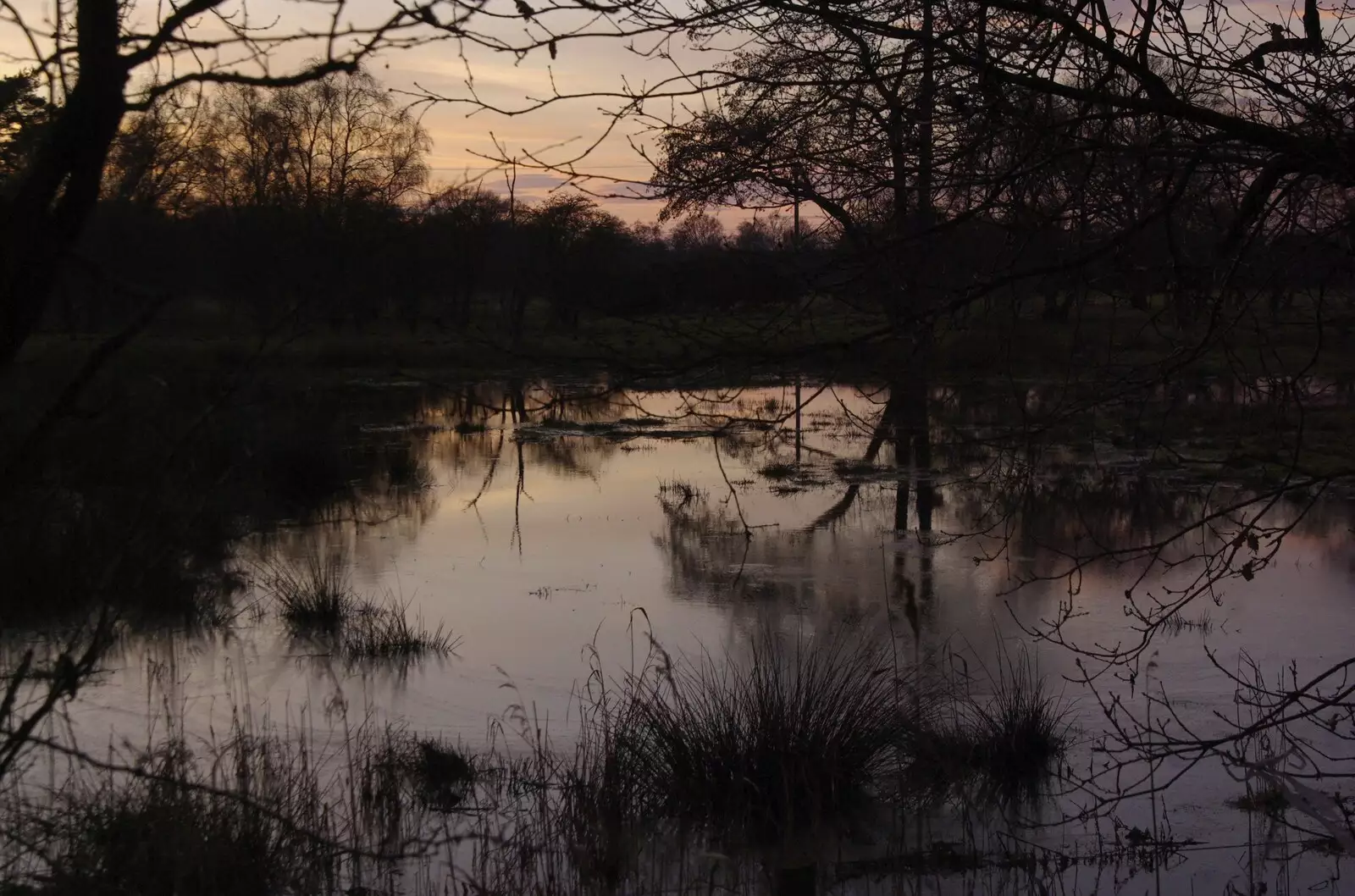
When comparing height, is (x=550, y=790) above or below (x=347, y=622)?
below

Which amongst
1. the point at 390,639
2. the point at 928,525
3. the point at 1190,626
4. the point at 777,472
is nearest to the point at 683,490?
the point at 777,472

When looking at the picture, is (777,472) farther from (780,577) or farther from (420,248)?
(420,248)

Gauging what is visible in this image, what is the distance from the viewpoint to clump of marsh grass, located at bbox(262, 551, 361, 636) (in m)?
8.57

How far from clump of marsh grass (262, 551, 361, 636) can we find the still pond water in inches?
7.0

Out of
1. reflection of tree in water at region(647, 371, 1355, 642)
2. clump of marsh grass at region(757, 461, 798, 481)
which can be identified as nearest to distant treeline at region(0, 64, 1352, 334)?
reflection of tree in water at region(647, 371, 1355, 642)

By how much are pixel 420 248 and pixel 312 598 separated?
5463mm

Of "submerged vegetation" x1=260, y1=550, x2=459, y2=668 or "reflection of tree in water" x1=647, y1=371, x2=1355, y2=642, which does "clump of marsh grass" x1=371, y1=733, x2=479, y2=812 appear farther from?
"reflection of tree in water" x1=647, y1=371, x2=1355, y2=642

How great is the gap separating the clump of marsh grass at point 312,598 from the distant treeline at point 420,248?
4502 mm

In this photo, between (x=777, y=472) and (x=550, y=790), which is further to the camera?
(x=777, y=472)

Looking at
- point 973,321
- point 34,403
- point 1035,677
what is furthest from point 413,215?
point 1035,677

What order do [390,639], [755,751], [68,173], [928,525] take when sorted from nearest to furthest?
[68,173]
[755,751]
[390,639]
[928,525]

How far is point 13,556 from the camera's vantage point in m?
7.79

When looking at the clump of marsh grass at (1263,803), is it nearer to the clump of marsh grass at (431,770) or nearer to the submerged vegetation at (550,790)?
the submerged vegetation at (550,790)

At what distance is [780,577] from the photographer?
1030cm
